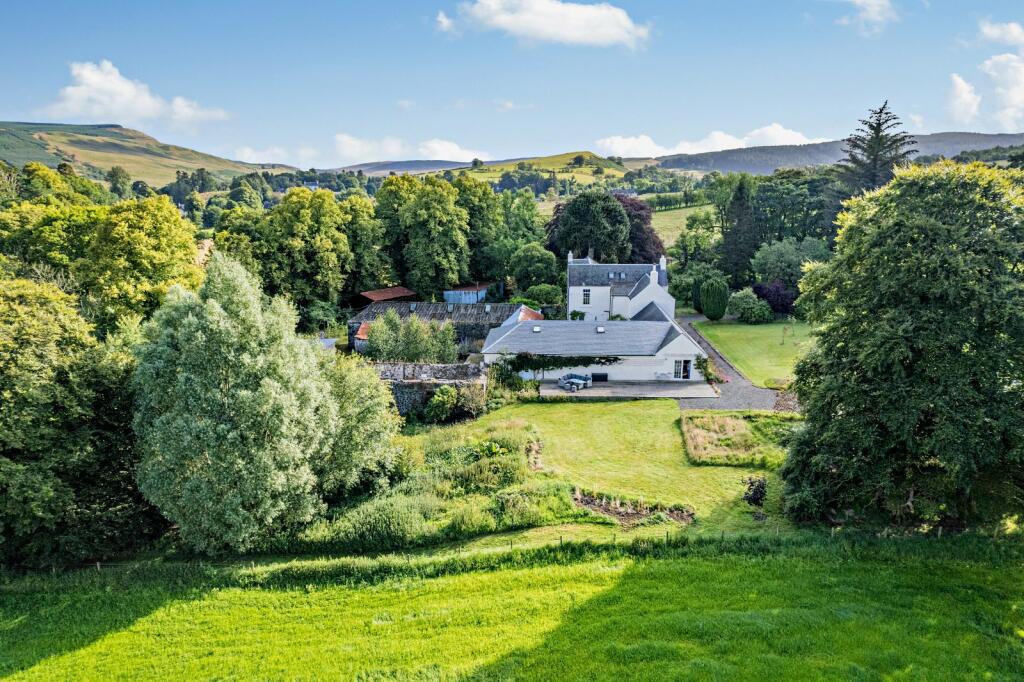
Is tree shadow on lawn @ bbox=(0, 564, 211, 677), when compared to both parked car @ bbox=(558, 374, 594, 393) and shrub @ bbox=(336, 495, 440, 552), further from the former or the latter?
parked car @ bbox=(558, 374, 594, 393)

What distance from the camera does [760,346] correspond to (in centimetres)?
4041

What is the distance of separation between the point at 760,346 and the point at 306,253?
3628 cm

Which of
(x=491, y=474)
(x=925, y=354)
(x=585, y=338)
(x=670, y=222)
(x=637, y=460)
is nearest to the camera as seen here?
(x=925, y=354)

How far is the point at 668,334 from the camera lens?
33875 mm

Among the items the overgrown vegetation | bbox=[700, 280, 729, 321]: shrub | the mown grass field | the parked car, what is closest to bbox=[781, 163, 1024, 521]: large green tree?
the overgrown vegetation

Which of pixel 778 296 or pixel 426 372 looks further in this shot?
pixel 778 296

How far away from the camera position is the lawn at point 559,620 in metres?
10.8

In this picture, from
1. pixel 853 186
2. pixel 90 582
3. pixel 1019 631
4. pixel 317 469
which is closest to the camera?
pixel 1019 631

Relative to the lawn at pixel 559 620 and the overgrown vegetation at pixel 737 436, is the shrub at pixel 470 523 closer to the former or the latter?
the lawn at pixel 559 620

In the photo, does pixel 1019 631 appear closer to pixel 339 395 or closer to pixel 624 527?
pixel 624 527

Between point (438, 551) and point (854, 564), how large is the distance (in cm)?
1107

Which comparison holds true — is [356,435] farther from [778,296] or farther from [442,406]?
[778,296]

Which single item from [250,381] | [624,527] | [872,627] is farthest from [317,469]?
[872,627]

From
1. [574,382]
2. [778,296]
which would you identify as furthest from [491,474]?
[778,296]
